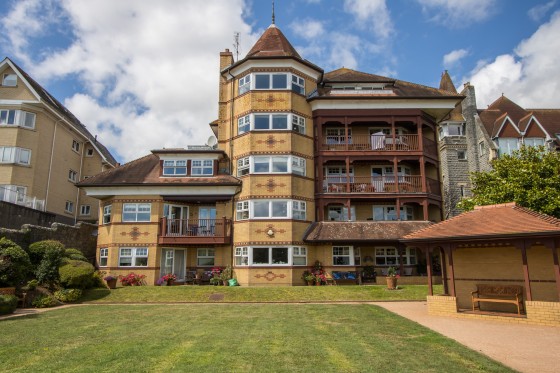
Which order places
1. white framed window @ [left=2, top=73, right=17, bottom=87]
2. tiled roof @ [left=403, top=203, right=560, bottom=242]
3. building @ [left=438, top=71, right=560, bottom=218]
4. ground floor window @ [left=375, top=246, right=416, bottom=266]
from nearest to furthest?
tiled roof @ [left=403, top=203, right=560, bottom=242], ground floor window @ [left=375, top=246, right=416, bottom=266], white framed window @ [left=2, top=73, right=17, bottom=87], building @ [left=438, top=71, right=560, bottom=218]

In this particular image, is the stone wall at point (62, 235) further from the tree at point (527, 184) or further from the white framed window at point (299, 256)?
the tree at point (527, 184)

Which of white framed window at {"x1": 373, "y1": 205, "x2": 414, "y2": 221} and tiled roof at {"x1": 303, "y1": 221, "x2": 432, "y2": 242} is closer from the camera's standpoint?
tiled roof at {"x1": 303, "y1": 221, "x2": 432, "y2": 242}

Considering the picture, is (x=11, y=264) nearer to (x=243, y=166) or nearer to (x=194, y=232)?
(x=194, y=232)

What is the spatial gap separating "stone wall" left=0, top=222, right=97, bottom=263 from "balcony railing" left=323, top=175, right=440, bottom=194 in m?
17.2

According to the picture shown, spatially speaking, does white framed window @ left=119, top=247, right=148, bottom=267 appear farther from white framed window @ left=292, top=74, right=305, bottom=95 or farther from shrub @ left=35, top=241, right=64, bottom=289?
white framed window @ left=292, top=74, right=305, bottom=95

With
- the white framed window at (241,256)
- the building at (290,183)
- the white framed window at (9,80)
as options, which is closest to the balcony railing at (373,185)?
the building at (290,183)

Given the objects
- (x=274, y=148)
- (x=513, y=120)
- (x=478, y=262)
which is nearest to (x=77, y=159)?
(x=274, y=148)

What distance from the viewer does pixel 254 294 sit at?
845 inches

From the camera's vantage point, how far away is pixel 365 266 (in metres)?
27.0

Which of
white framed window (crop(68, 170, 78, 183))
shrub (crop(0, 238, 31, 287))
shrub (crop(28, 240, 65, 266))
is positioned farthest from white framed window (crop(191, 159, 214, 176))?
white framed window (crop(68, 170, 78, 183))

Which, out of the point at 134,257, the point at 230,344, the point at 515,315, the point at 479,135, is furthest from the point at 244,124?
the point at 479,135

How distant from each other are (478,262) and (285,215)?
12898 mm

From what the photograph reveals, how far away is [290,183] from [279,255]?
15.7 ft

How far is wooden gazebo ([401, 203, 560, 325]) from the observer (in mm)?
12977
